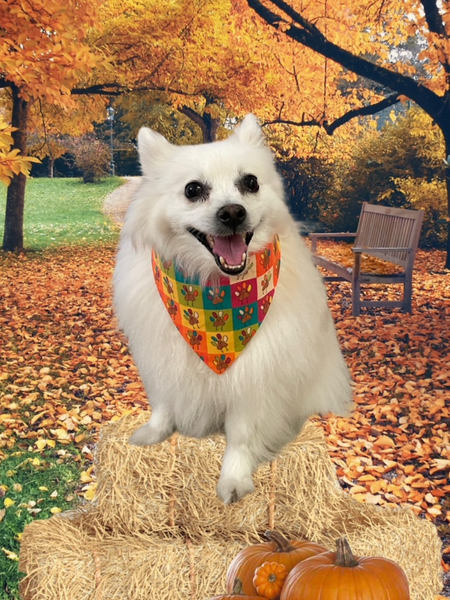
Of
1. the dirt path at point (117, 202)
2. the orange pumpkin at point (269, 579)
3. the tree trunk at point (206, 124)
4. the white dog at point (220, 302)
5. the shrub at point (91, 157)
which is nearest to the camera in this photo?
the orange pumpkin at point (269, 579)

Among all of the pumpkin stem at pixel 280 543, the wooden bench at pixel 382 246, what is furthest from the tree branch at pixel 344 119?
the pumpkin stem at pixel 280 543

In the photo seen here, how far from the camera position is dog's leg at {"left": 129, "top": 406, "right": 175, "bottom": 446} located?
6.52 feet

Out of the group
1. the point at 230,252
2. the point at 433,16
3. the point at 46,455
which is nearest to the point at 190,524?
the point at 230,252

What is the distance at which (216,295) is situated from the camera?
5.73 ft

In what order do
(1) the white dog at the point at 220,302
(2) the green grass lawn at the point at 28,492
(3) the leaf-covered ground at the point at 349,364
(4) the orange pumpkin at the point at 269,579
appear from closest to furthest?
(4) the orange pumpkin at the point at 269,579, (1) the white dog at the point at 220,302, (2) the green grass lawn at the point at 28,492, (3) the leaf-covered ground at the point at 349,364

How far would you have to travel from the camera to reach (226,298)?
1749 mm

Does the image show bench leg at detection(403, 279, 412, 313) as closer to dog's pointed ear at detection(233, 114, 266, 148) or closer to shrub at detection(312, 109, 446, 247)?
shrub at detection(312, 109, 446, 247)

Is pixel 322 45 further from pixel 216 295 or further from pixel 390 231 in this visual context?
pixel 216 295

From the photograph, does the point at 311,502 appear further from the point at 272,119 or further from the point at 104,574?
the point at 272,119

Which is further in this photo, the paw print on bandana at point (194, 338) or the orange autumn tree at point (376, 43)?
the orange autumn tree at point (376, 43)

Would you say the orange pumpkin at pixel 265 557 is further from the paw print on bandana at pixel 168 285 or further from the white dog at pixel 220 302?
the paw print on bandana at pixel 168 285

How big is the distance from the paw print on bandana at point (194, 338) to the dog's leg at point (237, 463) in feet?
0.82

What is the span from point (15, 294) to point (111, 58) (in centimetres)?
161

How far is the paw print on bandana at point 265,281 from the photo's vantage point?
166cm
